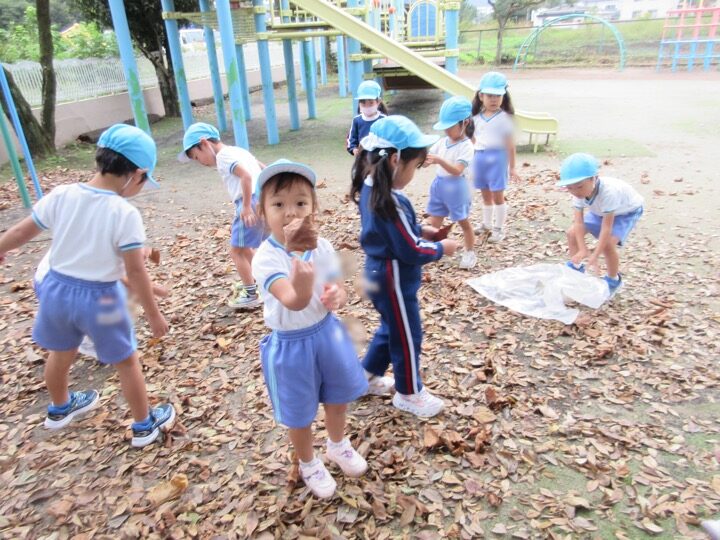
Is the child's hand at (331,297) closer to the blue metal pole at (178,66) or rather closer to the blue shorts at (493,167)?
the blue shorts at (493,167)

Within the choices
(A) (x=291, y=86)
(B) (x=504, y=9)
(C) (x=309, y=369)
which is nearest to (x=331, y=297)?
(C) (x=309, y=369)

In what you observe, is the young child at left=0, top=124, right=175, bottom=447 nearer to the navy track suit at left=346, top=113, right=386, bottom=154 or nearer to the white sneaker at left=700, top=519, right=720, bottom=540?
the white sneaker at left=700, top=519, right=720, bottom=540

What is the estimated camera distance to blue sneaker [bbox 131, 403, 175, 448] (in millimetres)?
2738

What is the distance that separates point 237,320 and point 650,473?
2.94 meters

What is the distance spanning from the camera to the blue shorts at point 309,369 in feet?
6.56

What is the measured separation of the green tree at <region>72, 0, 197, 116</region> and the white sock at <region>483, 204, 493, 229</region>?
12.4 m

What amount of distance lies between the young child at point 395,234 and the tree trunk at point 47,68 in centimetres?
977

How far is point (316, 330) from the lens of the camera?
202cm

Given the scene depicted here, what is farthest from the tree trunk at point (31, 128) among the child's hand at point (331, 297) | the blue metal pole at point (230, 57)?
the child's hand at point (331, 297)

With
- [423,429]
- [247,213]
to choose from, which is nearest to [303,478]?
[423,429]

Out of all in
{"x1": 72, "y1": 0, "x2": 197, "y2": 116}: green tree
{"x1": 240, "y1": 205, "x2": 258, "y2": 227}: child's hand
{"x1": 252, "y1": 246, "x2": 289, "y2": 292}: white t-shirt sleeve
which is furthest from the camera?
{"x1": 72, "y1": 0, "x2": 197, "y2": 116}: green tree

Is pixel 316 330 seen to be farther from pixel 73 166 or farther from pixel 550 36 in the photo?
pixel 550 36

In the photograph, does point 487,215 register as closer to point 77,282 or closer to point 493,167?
A: point 493,167

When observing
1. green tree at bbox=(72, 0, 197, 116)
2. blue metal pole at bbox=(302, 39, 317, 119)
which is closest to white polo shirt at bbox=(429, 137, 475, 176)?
blue metal pole at bbox=(302, 39, 317, 119)
